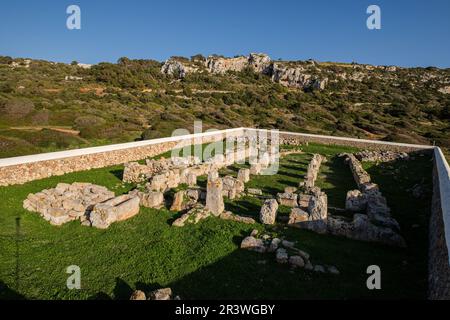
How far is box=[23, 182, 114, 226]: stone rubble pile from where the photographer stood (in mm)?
11203

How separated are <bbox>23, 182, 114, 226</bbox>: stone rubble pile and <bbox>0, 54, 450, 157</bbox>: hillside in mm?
→ 9132

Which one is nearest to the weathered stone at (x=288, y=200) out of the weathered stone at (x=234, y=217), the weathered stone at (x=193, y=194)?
the weathered stone at (x=234, y=217)

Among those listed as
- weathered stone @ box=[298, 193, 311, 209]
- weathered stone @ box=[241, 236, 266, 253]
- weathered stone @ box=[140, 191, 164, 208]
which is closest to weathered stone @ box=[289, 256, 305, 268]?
weathered stone @ box=[241, 236, 266, 253]

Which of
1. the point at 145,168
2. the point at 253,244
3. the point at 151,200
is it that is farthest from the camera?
the point at 145,168

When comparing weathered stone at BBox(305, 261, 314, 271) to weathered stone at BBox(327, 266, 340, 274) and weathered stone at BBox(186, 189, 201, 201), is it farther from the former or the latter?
weathered stone at BBox(186, 189, 201, 201)

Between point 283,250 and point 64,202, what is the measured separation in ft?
25.8

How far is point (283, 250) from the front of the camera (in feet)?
29.1

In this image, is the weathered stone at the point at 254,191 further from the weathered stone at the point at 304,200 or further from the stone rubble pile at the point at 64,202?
the stone rubble pile at the point at 64,202

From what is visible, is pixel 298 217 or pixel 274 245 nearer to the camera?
pixel 274 245

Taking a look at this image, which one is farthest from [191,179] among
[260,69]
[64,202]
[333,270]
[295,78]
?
[260,69]

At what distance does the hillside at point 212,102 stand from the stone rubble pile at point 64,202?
913 cm

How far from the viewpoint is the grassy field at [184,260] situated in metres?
7.54

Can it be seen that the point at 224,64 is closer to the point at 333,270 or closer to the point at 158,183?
the point at 158,183

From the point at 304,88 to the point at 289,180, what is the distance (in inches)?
2271
